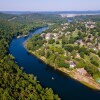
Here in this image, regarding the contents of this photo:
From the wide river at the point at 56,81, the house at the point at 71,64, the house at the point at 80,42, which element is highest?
the house at the point at 71,64

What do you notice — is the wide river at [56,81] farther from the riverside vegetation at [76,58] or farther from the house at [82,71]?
the house at [82,71]

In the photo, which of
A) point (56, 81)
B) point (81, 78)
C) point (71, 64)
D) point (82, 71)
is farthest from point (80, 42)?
point (56, 81)

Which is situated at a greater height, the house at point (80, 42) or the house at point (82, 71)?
the house at point (82, 71)

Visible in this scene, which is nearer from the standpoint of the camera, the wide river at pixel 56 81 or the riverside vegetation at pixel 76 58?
the wide river at pixel 56 81

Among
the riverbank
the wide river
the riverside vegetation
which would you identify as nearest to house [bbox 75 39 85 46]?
the riverside vegetation

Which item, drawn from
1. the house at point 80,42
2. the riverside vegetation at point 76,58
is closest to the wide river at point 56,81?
the riverside vegetation at point 76,58

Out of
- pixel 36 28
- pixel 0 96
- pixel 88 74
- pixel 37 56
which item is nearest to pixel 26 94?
pixel 0 96

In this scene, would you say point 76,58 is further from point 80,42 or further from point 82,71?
point 80,42

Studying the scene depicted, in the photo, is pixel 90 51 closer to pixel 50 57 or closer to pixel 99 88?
pixel 50 57
